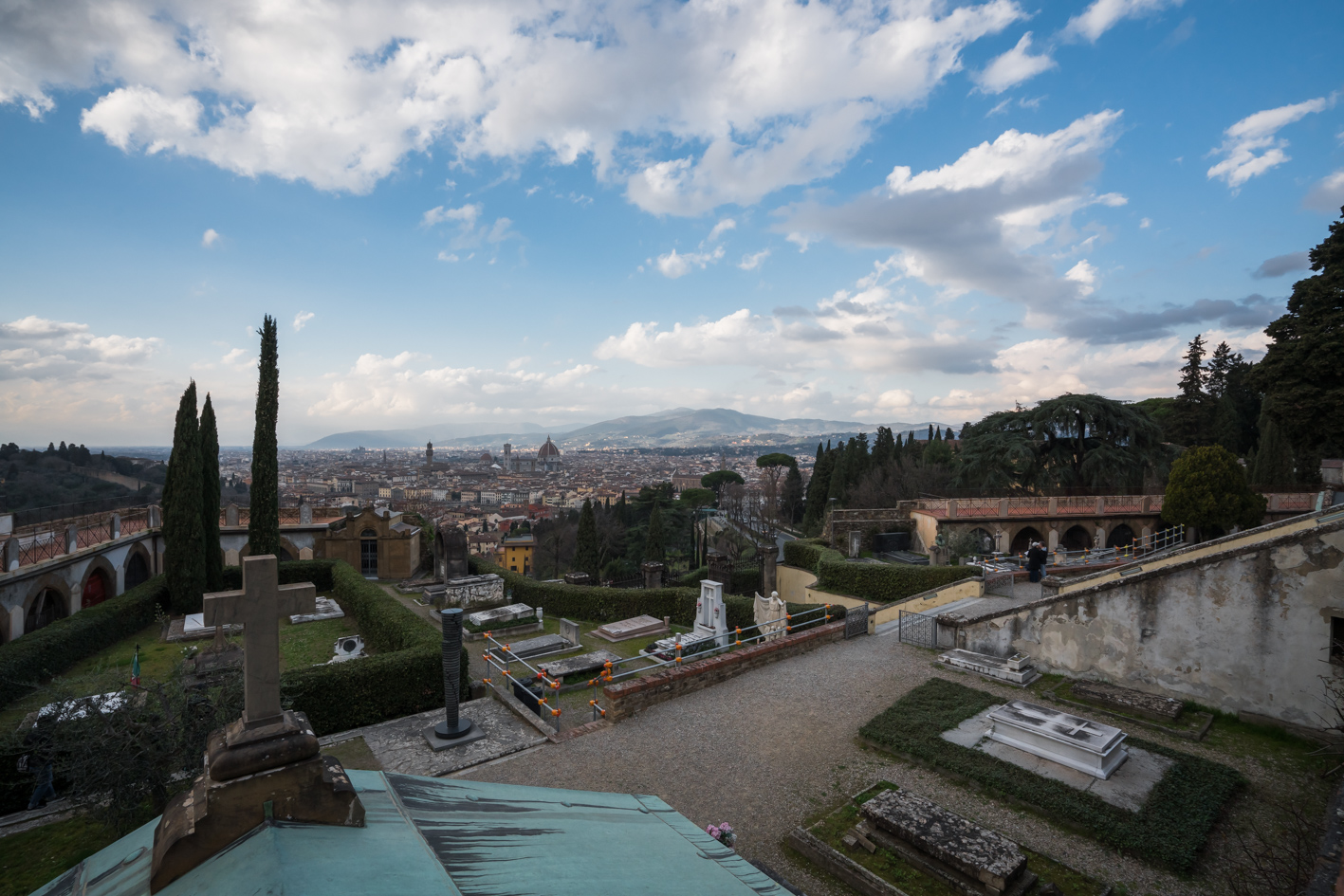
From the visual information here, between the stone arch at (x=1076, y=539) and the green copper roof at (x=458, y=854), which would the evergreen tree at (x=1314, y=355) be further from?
the green copper roof at (x=458, y=854)

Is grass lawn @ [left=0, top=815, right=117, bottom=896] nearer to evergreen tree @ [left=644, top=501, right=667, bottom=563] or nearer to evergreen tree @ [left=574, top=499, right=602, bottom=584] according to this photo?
evergreen tree @ [left=574, top=499, right=602, bottom=584]

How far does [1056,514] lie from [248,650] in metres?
27.5

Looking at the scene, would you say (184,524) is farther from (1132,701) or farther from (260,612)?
(1132,701)

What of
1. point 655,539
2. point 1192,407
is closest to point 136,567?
point 655,539

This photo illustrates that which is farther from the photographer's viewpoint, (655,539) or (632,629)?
(655,539)

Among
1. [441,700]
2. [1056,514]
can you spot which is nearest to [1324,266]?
[1056,514]

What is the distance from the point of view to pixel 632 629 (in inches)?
596

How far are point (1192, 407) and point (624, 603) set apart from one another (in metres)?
44.8


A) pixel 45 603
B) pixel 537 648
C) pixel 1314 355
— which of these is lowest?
pixel 537 648

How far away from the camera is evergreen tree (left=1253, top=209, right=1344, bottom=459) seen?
20.5 meters

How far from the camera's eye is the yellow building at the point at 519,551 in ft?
172

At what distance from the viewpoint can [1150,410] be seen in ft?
164

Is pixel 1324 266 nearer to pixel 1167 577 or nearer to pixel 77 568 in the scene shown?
pixel 1167 577

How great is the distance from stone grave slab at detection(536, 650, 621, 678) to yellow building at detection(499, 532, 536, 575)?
41270mm
